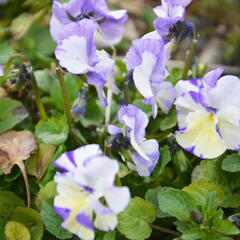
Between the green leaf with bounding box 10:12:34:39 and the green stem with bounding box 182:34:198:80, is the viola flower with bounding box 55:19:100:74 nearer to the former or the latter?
the green stem with bounding box 182:34:198:80

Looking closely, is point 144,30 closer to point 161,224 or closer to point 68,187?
point 161,224

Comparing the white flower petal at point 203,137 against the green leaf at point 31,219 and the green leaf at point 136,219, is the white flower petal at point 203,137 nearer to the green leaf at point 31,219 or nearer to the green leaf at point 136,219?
the green leaf at point 136,219

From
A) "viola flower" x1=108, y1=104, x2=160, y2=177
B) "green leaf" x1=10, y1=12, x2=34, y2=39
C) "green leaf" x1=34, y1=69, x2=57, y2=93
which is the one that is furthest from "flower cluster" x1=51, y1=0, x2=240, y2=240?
"green leaf" x1=10, y1=12, x2=34, y2=39

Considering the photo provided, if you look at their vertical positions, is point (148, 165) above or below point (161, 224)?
above

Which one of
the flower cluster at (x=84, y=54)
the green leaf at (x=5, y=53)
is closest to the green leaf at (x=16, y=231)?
the flower cluster at (x=84, y=54)

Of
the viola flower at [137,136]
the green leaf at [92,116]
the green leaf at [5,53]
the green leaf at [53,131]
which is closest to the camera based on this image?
the viola flower at [137,136]

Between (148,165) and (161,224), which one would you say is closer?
(148,165)

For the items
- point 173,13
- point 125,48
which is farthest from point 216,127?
point 125,48
